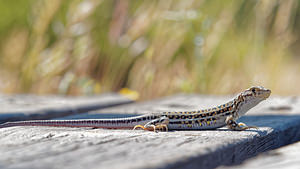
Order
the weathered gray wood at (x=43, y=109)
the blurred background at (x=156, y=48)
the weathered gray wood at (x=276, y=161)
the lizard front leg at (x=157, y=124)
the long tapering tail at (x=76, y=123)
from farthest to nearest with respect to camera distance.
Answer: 1. the blurred background at (x=156, y=48)
2. the weathered gray wood at (x=43, y=109)
3. the lizard front leg at (x=157, y=124)
4. the long tapering tail at (x=76, y=123)
5. the weathered gray wood at (x=276, y=161)

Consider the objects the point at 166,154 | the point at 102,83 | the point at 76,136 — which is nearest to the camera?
the point at 166,154

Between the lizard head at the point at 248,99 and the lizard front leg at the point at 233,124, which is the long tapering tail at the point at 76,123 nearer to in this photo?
the lizard front leg at the point at 233,124

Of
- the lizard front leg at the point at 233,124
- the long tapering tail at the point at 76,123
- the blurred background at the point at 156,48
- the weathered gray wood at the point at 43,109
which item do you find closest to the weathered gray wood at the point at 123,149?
the long tapering tail at the point at 76,123

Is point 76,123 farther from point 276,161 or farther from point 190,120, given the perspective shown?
point 276,161

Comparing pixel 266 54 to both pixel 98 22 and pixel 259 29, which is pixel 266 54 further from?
pixel 98 22

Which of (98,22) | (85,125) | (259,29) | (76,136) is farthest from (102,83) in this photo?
(76,136)

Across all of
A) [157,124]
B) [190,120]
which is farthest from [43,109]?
Result: [190,120]

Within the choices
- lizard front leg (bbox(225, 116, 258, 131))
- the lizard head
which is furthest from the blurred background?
lizard front leg (bbox(225, 116, 258, 131))

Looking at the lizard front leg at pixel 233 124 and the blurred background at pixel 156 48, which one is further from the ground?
the blurred background at pixel 156 48
